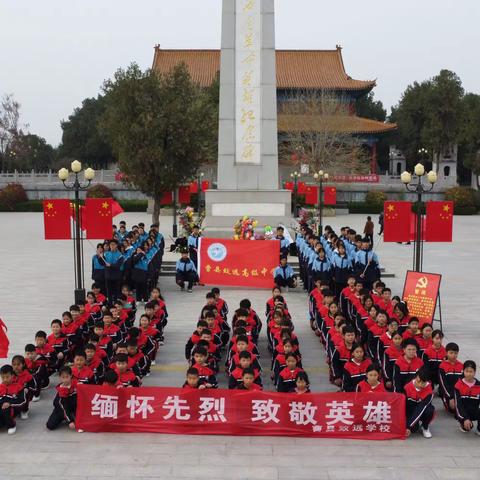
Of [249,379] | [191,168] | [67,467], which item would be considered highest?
[191,168]

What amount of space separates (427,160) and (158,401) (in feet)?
149

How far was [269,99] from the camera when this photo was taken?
18516mm

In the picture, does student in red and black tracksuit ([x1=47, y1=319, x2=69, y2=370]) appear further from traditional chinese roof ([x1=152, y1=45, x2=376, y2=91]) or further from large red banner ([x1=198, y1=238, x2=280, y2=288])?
traditional chinese roof ([x1=152, y1=45, x2=376, y2=91])

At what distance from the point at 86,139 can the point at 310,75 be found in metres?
18.7

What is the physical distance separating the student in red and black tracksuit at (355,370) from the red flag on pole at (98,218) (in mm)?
6458

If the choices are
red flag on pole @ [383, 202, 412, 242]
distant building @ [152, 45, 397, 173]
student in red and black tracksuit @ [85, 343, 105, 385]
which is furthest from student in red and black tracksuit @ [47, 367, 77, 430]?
distant building @ [152, 45, 397, 173]

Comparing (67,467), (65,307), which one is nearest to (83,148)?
(65,307)

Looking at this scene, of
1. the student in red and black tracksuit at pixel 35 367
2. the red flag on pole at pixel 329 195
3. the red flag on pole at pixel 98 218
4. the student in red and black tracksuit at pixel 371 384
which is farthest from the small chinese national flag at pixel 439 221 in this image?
the red flag on pole at pixel 329 195

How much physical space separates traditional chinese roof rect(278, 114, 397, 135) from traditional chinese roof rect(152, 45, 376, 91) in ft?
10.5

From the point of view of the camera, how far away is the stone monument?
59.5 feet

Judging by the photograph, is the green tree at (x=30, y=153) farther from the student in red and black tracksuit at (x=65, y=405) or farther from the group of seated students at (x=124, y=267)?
the student in red and black tracksuit at (x=65, y=405)

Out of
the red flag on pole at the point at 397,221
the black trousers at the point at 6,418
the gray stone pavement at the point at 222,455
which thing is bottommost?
the gray stone pavement at the point at 222,455

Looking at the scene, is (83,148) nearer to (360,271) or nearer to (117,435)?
(360,271)

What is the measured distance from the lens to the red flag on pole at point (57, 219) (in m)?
12.1
